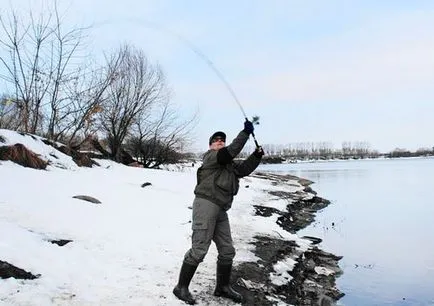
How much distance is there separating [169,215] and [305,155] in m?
168

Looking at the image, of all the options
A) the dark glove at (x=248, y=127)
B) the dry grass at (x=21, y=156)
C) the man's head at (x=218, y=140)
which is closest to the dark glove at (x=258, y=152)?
the dark glove at (x=248, y=127)

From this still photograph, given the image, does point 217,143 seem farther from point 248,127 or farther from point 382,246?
point 382,246

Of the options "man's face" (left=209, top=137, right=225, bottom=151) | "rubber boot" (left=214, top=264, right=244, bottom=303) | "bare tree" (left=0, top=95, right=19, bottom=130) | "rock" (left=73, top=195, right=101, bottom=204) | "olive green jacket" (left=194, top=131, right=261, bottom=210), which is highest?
"bare tree" (left=0, top=95, right=19, bottom=130)

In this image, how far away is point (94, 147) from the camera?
23.0 meters

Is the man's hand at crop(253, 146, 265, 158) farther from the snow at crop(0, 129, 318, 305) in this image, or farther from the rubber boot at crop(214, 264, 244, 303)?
the snow at crop(0, 129, 318, 305)

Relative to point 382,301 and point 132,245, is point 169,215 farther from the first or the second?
point 382,301

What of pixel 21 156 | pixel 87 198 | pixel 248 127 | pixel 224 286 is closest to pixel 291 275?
pixel 224 286

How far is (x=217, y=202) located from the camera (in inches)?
213

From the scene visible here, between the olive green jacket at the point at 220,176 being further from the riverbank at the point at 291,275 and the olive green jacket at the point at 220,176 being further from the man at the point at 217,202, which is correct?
the riverbank at the point at 291,275

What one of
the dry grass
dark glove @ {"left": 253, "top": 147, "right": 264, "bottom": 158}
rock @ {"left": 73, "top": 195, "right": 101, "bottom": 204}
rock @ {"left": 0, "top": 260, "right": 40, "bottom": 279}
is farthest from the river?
the dry grass

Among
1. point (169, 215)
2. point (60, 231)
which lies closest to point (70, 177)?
point (169, 215)

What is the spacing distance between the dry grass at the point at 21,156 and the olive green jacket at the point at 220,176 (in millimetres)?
6959

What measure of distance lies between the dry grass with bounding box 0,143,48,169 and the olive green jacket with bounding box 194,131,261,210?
22.8 feet

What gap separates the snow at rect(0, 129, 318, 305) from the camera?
203 inches
